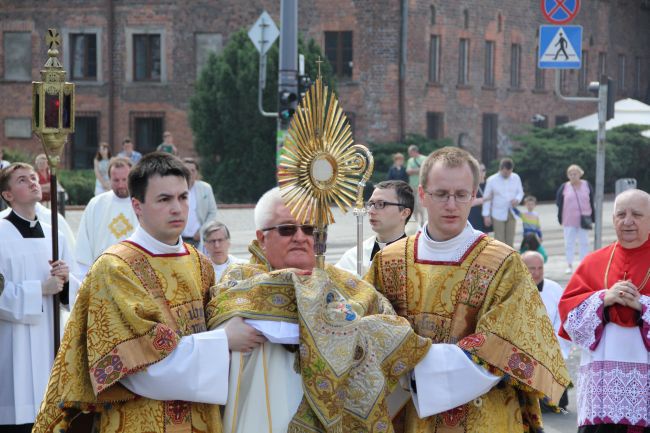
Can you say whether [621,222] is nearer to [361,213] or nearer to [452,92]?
[361,213]

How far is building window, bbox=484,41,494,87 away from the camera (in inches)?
1601

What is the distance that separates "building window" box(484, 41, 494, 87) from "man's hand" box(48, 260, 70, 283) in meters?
34.2

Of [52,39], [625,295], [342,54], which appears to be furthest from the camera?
[342,54]

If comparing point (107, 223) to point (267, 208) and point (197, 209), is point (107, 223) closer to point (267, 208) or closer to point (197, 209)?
point (197, 209)

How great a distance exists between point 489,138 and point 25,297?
34.8 meters

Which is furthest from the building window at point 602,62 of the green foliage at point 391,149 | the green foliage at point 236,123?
the green foliage at point 236,123

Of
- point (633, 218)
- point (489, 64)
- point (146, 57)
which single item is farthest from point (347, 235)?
point (633, 218)

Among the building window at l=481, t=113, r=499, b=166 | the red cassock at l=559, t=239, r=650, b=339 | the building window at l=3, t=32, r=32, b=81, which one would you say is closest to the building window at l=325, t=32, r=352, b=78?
the building window at l=481, t=113, r=499, b=166

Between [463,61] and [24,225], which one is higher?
[463,61]

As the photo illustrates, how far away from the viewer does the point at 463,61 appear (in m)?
39.6

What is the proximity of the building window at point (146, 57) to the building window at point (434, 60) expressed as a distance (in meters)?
8.73

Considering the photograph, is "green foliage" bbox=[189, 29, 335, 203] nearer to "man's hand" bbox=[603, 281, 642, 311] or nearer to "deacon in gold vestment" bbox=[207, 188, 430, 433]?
"man's hand" bbox=[603, 281, 642, 311]

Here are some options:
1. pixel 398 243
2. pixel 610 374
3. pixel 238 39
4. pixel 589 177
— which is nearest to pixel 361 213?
pixel 398 243

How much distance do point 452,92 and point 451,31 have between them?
199 centimetres
